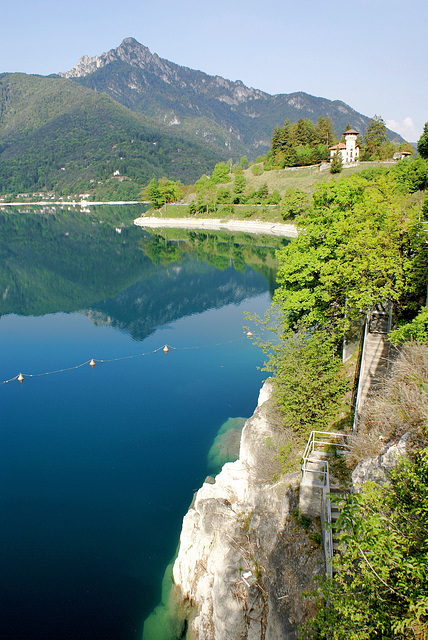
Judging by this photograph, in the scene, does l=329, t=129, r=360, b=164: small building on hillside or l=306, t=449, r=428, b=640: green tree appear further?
l=329, t=129, r=360, b=164: small building on hillside

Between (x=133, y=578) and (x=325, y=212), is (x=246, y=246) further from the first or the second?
(x=133, y=578)

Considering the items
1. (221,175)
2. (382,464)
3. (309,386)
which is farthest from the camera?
(221,175)

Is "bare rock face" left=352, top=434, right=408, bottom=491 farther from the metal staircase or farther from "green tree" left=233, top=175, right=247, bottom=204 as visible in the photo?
"green tree" left=233, top=175, right=247, bottom=204

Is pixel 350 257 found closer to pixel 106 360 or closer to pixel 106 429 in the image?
pixel 106 429

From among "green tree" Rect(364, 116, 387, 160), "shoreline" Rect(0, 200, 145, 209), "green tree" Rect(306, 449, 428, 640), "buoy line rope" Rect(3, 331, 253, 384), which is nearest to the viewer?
"green tree" Rect(306, 449, 428, 640)

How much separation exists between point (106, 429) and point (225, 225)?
A: 3216 inches

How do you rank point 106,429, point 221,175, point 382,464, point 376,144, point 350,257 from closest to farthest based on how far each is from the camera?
point 382,464 → point 350,257 → point 106,429 → point 376,144 → point 221,175

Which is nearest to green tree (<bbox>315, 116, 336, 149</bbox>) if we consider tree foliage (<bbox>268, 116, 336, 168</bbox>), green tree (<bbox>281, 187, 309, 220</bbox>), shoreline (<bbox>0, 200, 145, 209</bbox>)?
tree foliage (<bbox>268, 116, 336, 168</bbox>)

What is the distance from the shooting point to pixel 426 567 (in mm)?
4789

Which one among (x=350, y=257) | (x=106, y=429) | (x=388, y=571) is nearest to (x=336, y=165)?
(x=350, y=257)

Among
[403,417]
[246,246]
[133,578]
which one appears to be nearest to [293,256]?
[403,417]

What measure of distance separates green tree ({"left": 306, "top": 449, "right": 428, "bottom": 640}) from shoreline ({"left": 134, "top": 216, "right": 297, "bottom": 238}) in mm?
69321

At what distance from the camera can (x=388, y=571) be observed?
514cm

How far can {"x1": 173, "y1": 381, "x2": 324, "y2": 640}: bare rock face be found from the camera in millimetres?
9117
